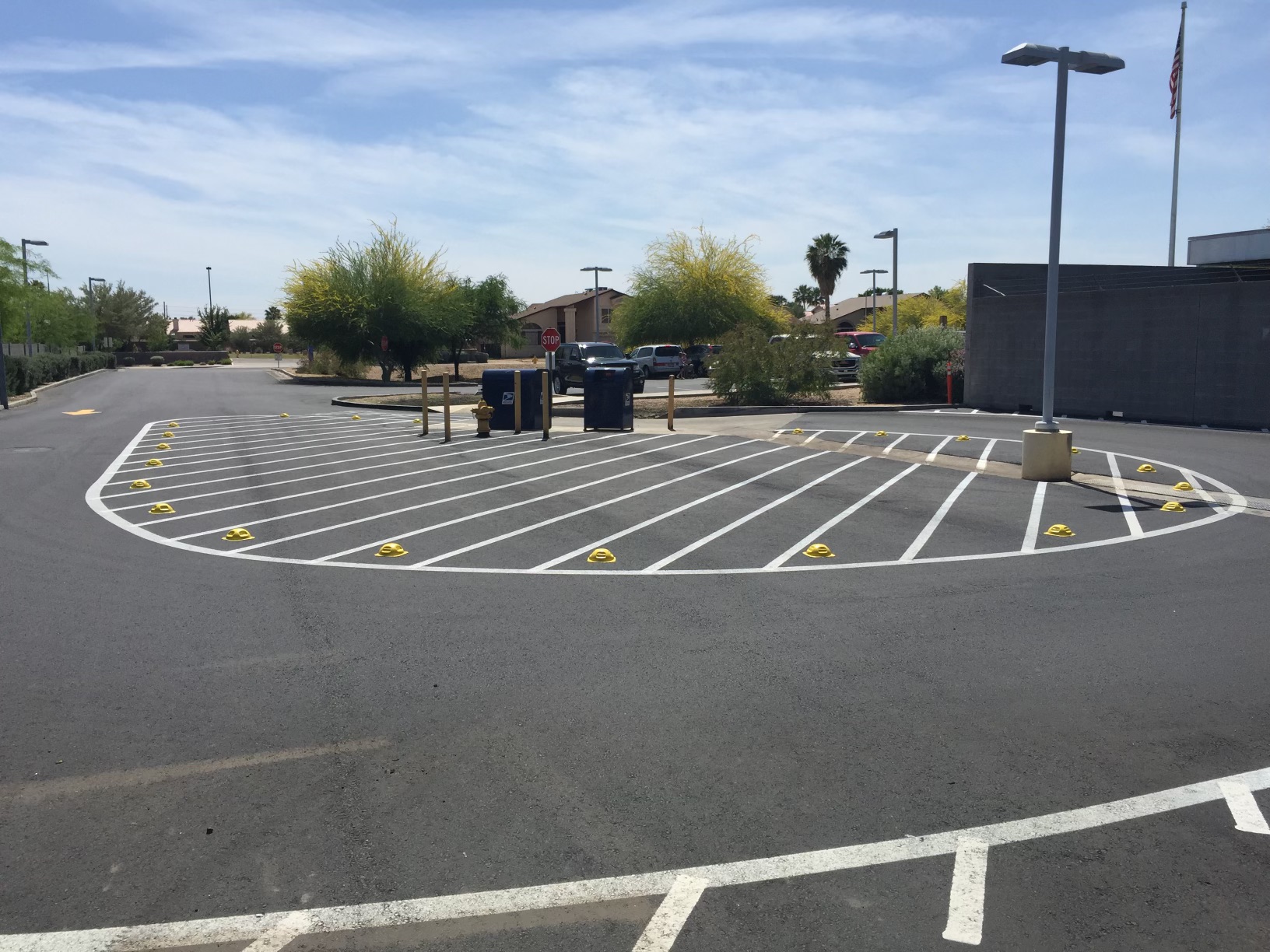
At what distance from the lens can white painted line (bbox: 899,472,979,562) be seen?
951 cm

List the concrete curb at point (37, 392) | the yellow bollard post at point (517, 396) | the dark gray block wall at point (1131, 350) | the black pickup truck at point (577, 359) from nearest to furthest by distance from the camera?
1. the dark gray block wall at point (1131, 350)
2. the yellow bollard post at point (517, 396)
3. the black pickup truck at point (577, 359)
4. the concrete curb at point (37, 392)

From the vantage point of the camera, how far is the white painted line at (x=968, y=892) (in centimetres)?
347

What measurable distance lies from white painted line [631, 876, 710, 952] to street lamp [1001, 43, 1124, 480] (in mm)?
11028

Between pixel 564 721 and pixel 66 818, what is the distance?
7.47 ft

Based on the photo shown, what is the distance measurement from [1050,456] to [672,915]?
38.9ft

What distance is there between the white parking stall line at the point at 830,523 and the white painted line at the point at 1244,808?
469 cm

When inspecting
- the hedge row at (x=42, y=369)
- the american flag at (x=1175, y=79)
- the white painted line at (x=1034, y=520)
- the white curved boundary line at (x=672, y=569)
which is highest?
the american flag at (x=1175, y=79)

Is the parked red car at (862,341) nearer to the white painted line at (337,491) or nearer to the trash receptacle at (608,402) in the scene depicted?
the trash receptacle at (608,402)

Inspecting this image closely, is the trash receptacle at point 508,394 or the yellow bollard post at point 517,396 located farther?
the trash receptacle at point 508,394

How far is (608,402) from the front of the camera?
70.5ft

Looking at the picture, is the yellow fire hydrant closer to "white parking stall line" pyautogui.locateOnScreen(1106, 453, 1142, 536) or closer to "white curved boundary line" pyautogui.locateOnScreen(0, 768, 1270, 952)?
"white parking stall line" pyautogui.locateOnScreen(1106, 453, 1142, 536)

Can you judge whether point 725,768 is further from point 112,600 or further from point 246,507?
point 246,507

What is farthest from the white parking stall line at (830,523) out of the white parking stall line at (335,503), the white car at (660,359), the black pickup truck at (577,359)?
the white car at (660,359)

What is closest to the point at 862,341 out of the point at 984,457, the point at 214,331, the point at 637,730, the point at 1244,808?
the point at 984,457
